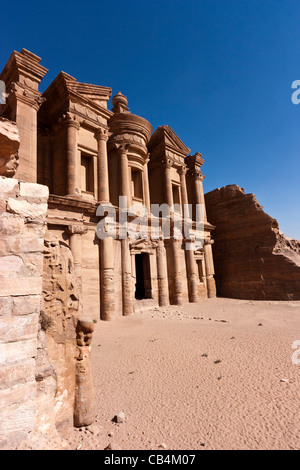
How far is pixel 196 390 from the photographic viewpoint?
480 centimetres

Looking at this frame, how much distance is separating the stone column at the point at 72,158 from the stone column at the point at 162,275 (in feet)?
22.2

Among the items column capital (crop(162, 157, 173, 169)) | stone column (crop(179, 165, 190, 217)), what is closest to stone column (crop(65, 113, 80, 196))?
column capital (crop(162, 157, 173, 169))

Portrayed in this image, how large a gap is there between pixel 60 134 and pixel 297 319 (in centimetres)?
1598

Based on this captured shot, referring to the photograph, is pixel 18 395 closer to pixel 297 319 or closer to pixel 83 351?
pixel 83 351

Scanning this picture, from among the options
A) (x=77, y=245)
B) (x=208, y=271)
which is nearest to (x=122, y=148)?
(x=77, y=245)

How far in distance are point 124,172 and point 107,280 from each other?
7.32 metres

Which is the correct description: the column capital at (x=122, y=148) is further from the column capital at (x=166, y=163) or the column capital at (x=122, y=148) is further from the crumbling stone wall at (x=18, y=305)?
the crumbling stone wall at (x=18, y=305)

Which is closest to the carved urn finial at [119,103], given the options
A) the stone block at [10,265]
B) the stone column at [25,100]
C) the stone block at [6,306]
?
the stone column at [25,100]

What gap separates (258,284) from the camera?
19.1 m

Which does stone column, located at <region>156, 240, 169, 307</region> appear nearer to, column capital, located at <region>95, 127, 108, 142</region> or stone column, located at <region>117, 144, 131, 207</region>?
stone column, located at <region>117, 144, 131, 207</region>

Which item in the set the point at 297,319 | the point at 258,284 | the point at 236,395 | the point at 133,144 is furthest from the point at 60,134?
the point at 258,284

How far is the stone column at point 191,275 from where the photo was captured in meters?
18.1

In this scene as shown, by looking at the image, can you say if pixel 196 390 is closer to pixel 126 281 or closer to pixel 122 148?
pixel 126 281

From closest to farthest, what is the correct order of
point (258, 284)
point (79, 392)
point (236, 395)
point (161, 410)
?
point (79, 392) → point (161, 410) → point (236, 395) → point (258, 284)
